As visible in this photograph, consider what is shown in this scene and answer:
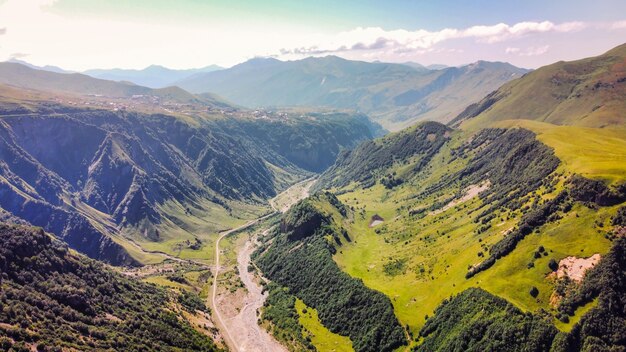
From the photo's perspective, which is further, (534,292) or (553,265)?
(553,265)

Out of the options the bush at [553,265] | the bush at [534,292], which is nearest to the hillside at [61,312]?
the bush at [534,292]

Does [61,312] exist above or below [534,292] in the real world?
above

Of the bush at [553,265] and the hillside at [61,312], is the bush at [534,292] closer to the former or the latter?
the bush at [553,265]

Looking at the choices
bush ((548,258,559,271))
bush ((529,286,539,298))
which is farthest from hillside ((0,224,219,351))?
bush ((548,258,559,271))

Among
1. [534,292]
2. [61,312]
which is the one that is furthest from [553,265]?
[61,312]

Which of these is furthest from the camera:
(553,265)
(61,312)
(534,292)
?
(553,265)

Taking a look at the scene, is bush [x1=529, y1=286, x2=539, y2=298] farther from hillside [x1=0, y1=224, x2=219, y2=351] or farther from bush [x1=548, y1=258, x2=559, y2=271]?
hillside [x1=0, y1=224, x2=219, y2=351]

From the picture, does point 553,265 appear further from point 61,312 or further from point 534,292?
point 61,312

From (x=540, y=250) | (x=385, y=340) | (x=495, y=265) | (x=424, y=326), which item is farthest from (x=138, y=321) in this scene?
(x=540, y=250)

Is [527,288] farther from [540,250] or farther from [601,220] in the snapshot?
[601,220]
